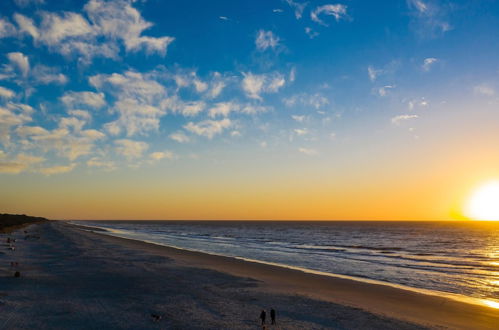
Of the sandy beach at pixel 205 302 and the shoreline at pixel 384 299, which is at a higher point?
the sandy beach at pixel 205 302

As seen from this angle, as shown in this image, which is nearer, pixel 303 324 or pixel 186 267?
pixel 303 324

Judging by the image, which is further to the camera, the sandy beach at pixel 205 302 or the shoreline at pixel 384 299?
the shoreline at pixel 384 299

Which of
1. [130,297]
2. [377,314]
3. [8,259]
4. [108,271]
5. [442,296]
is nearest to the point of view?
[377,314]

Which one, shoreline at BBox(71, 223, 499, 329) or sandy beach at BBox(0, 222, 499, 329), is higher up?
sandy beach at BBox(0, 222, 499, 329)

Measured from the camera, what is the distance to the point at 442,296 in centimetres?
2120

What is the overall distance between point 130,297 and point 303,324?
872cm

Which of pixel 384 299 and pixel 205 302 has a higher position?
pixel 205 302

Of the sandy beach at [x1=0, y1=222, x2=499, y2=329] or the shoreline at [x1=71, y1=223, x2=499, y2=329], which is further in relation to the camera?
the shoreline at [x1=71, y1=223, x2=499, y2=329]

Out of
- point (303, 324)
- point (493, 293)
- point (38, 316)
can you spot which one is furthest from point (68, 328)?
point (493, 293)

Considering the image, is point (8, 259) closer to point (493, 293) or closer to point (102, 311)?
point (102, 311)

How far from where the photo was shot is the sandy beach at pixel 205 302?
13.6 m

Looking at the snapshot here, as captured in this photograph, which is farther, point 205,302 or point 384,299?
point 384,299

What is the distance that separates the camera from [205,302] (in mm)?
16906

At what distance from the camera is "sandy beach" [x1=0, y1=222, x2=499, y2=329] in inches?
535
